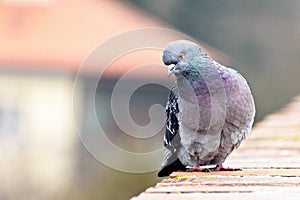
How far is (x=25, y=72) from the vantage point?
2208 cm

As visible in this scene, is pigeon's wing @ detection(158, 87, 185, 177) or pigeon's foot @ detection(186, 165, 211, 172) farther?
pigeon's wing @ detection(158, 87, 185, 177)

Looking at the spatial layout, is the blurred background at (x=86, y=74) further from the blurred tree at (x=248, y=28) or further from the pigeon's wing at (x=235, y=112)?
the pigeon's wing at (x=235, y=112)

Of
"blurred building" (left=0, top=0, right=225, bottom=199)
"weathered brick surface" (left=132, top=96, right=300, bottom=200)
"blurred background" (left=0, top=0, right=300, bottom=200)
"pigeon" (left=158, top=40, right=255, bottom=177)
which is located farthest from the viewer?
"blurred building" (left=0, top=0, right=225, bottom=199)

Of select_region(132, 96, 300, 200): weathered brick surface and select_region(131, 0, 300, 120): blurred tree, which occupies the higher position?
select_region(131, 0, 300, 120): blurred tree

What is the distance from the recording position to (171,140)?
14.9 ft

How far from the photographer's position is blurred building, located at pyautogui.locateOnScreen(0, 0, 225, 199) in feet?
65.5

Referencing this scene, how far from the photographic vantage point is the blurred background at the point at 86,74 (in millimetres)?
17016

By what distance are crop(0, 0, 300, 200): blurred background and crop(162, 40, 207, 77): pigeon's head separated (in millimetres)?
9030

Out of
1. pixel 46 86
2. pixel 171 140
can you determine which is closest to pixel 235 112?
pixel 171 140

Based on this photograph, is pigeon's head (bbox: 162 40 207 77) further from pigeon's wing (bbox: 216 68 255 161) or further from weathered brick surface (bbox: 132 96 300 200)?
weathered brick surface (bbox: 132 96 300 200)

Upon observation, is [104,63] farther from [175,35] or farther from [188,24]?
Answer: [188,24]

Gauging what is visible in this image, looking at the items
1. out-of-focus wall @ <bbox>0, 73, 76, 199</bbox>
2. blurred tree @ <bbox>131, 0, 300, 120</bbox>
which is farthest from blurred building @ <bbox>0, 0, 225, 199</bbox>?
blurred tree @ <bbox>131, 0, 300, 120</bbox>

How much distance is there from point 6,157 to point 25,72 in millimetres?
4648

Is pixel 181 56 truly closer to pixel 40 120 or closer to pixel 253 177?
pixel 253 177
